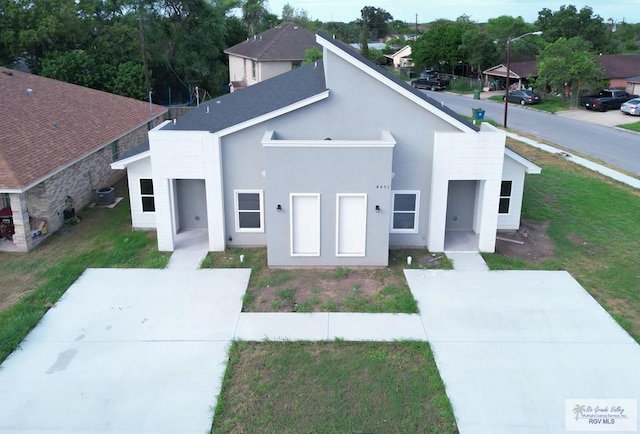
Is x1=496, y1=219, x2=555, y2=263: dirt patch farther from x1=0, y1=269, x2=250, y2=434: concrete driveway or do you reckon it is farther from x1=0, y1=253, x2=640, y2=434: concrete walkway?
x1=0, y1=269, x2=250, y2=434: concrete driveway

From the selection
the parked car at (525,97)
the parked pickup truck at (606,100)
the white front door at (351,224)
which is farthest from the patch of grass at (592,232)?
the parked car at (525,97)

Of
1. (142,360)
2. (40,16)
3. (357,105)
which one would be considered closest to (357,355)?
(142,360)

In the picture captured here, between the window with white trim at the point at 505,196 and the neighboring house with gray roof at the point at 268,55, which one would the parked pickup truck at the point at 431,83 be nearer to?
the neighboring house with gray roof at the point at 268,55

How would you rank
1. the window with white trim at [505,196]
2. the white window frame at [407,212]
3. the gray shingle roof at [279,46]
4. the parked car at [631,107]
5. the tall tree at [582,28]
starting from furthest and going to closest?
the tall tree at [582,28] < the gray shingle roof at [279,46] < the parked car at [631,107] < the window with white trim at [505,196] < the white window frame at [407,212]

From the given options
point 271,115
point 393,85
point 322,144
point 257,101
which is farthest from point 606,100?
point 322,144

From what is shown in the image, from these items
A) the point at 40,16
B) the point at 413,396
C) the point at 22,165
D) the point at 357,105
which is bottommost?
the point at 413,396

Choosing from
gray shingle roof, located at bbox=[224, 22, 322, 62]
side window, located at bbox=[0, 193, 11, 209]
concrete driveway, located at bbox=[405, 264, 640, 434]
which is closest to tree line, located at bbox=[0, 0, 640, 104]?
gray shingle roof, located at bbox=[224, 22, 322, 62]

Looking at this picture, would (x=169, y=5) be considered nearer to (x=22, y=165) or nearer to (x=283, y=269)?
(x=22, y=165)

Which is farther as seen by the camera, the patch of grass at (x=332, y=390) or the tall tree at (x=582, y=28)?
the tall tree at (x=582, y=28)
